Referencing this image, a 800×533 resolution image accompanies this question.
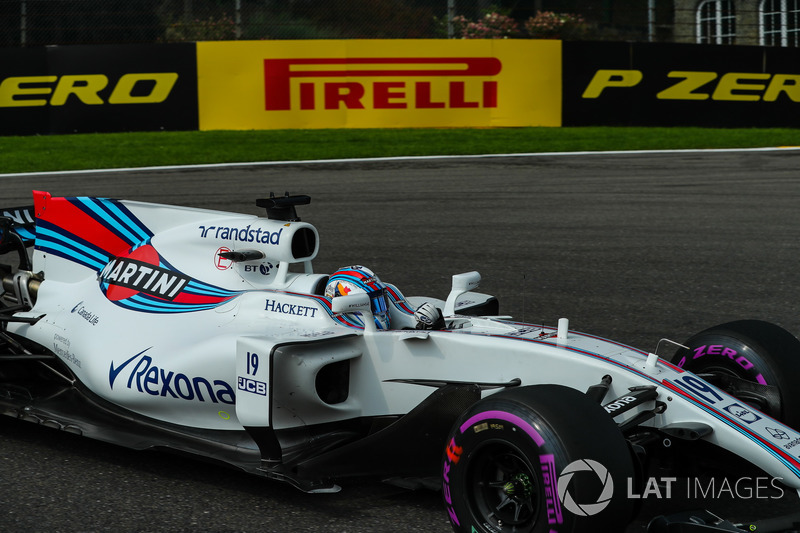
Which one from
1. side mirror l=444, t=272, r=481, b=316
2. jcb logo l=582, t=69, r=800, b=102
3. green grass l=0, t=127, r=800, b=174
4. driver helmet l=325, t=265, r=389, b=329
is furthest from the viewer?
jcb logo l=582, t=69, r=800, b=102

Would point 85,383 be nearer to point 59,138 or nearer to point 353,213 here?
point 353,213

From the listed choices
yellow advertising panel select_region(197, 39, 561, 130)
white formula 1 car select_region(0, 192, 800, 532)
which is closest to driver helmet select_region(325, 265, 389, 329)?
white formula 1 car select_region(0, 192, 800, 532)

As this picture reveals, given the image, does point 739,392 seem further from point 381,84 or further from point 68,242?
point 381,84

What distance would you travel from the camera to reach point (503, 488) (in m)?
3.50

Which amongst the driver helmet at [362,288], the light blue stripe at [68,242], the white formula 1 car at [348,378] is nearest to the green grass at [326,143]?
the light blue stripe at [68,242]

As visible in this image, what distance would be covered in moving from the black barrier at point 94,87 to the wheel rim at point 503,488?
14096 mm

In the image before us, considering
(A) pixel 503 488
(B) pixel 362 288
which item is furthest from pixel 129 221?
(A) pixel 503 488

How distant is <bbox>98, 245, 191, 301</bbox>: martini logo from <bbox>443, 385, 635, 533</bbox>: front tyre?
2117mm

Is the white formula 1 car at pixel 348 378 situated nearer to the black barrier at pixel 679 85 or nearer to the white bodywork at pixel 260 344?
the white bodywork at pixel 260 344

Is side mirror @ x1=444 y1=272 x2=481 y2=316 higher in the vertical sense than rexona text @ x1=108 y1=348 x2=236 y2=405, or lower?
higher

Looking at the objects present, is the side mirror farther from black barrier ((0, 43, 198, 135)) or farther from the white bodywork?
black barrier ((0, 43, 198, 135))

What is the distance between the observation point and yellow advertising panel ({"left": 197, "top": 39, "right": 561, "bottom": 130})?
16.6m

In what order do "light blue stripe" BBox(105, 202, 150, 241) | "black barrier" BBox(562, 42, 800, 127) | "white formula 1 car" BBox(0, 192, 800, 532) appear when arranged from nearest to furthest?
"white formula 1 car" BBox(0, 192, 800, 532), "light blue stripe" BBox(105, 202, 150, 241), "black barrier" BBox(562, 42, 800, 127)

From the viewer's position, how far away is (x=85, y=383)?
516cm
